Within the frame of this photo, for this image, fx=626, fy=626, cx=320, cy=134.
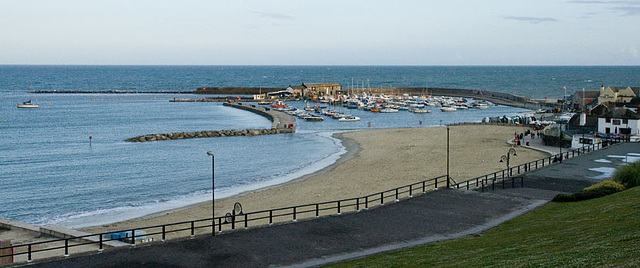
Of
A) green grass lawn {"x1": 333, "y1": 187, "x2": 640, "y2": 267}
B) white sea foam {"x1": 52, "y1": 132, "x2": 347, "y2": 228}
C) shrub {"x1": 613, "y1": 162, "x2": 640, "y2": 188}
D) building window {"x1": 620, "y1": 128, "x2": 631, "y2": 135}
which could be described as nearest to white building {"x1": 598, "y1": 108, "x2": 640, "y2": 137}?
building window {"x1": 620, "y1": 128, "x2": 631, "y2": 135}

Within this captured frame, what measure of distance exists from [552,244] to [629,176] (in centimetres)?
1459

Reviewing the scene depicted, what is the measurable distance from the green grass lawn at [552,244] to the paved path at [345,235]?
1.27 m

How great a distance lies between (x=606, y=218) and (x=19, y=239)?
78.2 feet

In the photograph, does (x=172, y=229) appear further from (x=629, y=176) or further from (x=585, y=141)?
(x=585, y=141)

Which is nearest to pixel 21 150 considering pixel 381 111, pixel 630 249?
pixel 630 249

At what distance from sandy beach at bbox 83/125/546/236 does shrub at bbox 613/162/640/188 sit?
1370 centimetres

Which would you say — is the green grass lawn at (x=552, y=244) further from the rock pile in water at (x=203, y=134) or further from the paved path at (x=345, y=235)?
the rock pile in water at (x=203, y=134)

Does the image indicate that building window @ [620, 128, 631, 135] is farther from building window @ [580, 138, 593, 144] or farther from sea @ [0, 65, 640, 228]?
sea @ [0, 65, 640, 228]

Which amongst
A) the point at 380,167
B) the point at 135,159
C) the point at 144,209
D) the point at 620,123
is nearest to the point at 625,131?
the point at 620,123

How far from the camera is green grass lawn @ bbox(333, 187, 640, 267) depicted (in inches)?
624

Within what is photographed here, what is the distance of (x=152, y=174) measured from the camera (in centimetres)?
5016

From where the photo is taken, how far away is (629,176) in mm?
31031

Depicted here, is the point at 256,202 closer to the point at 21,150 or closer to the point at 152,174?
the point at 152,174

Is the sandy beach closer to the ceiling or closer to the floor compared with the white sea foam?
closer to the ceiling
